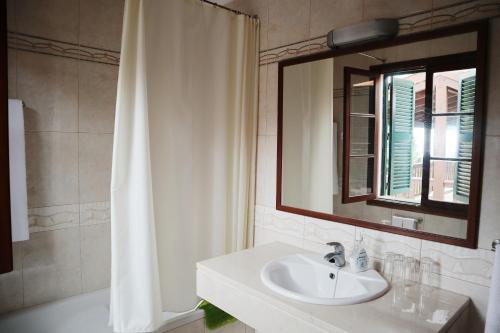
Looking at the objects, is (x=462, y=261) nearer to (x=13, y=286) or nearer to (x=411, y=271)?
(x=411, y=271)

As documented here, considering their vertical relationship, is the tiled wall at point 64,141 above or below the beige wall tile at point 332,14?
below

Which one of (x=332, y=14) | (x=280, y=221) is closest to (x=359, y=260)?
(x=280, y=221)

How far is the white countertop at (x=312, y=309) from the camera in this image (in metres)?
1.08

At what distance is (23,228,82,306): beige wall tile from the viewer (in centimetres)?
186

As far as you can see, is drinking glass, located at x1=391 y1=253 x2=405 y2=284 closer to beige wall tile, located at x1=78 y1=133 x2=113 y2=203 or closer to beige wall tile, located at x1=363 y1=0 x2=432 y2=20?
beige wall tile, located at x1=363 y1=0 x2=432 y2=20

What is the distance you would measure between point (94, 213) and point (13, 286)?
555 millimetres

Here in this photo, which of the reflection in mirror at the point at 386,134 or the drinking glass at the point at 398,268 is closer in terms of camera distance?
the reflection in mirror at the point at 386,134

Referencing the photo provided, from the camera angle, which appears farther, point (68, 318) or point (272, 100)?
point (272, 100)

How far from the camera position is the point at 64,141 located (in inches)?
76.9

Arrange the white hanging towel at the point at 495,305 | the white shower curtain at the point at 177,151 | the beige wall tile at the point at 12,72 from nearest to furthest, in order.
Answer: the white hanging towel at the point at 495,305 < the white shower curtain at the point at 177,151 < the beige wall tile at the point at 12,72

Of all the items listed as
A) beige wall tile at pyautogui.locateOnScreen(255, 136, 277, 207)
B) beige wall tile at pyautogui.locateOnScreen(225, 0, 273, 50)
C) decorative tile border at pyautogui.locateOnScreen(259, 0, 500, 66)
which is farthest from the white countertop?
beige wall tile at pyautogui.locateOnScreen(225, 0, 273, 50)

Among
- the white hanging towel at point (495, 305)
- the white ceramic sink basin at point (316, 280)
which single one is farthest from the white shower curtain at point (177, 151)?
the white hanging towel at point (495, 305)

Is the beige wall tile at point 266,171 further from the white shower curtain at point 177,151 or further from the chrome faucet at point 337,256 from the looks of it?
the chrome faucet at point 337,256

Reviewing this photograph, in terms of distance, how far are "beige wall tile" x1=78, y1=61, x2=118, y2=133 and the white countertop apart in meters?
1.15
